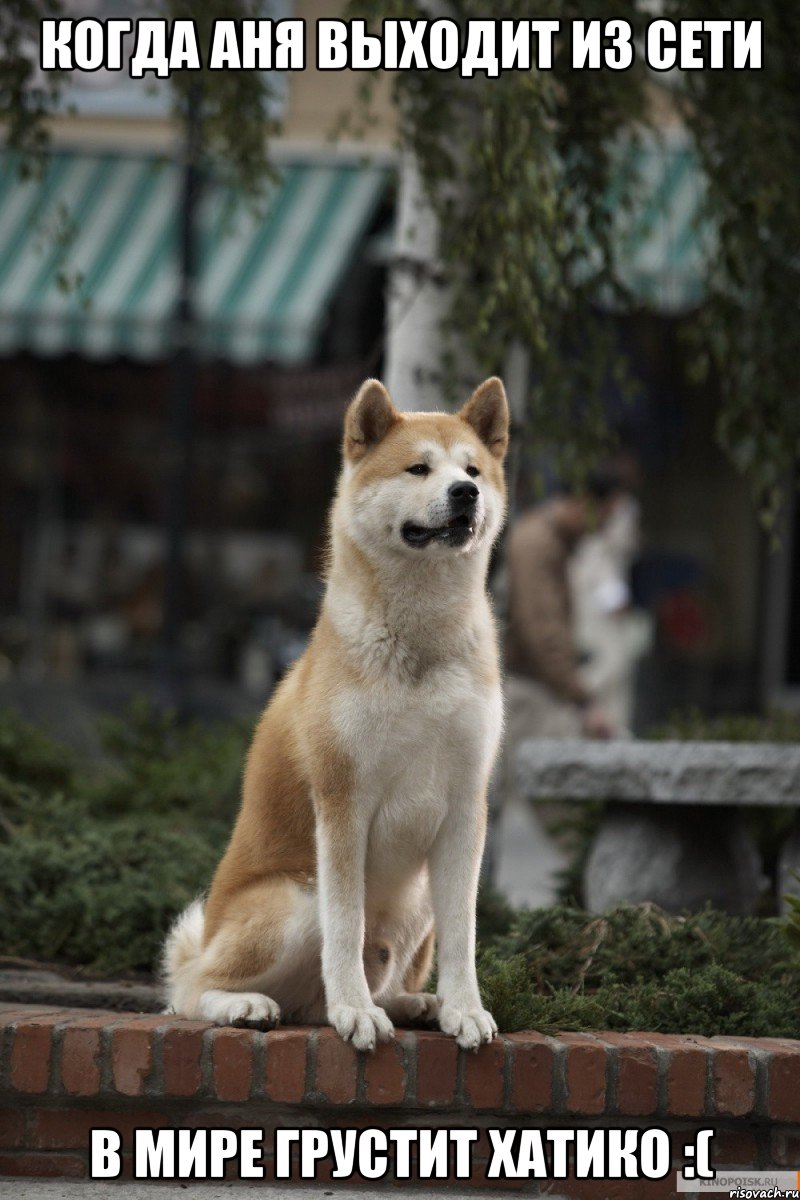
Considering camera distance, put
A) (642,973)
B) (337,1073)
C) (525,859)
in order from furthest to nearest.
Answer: (525,859), (642,973), (337,1073)

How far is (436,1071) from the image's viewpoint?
3404mm

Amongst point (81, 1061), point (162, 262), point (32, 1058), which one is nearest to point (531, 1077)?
point (81, 1061)

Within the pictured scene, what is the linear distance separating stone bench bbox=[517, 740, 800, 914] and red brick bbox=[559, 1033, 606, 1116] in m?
1.74

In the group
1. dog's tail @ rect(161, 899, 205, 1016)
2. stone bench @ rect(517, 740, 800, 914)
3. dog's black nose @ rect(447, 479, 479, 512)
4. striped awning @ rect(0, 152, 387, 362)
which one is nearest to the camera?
dog's black nose @ rect(447, 479, 479, 512)

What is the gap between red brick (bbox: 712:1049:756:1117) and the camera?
11.3ft

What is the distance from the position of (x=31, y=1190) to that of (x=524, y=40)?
338 centimetres

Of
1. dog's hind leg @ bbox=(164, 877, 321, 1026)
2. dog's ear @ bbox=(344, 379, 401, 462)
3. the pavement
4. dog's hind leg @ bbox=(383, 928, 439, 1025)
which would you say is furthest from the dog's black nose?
the pavement

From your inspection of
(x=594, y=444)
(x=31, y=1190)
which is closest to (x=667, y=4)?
(x=594, y=444)

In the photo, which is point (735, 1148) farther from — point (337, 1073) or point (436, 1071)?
point (337, 1073)

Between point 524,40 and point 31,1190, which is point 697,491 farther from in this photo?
point 31,1190

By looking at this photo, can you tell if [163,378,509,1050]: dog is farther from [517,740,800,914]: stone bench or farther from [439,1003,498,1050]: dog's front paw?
[517,740,800,914]: stone bench

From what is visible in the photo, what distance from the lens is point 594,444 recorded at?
19.7ft

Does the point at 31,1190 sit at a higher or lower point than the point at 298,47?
lower

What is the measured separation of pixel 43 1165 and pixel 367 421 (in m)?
1.84
